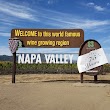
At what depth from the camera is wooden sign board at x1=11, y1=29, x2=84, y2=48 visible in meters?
20.6

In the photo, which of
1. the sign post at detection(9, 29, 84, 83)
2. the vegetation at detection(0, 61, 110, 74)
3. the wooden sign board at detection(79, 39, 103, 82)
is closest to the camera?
the wooden sign board at detection(79, 39, 103, 82)

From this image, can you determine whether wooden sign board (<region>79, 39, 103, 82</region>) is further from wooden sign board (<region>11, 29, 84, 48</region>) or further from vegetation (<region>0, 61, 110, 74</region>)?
vegetation (<region>0, 61, 110, 74</region>)

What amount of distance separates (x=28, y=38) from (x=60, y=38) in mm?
2126

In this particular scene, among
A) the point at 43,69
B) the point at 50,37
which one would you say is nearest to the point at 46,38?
the point at 50,37

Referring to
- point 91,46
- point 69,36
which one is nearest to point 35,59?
point 69,36

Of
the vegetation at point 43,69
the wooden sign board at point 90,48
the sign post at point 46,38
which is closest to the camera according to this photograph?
the wooden sign board at point 90,48

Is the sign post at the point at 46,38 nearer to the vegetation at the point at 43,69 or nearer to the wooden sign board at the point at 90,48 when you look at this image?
the wooden sign board at the point at 90,48

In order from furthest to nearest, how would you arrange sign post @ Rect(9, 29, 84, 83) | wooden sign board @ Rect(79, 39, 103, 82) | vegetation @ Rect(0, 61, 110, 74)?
vegetation @ Rect(0, 61, 110, 74) < sign post @ Rect(9, 29, 84, 83) < wooden sign board @ Rect(79, 39, 103, 82)

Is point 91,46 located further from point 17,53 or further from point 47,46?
point 17,53

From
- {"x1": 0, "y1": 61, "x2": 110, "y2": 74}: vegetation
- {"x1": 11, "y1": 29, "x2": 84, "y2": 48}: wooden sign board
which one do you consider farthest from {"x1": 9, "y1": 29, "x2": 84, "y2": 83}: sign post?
{"x1": 0, "y1": 61, "x2": 110, "y2": 74}: vegetation

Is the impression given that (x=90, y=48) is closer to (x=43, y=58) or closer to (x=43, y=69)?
(x=43, y=58)

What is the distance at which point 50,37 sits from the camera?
68.3 feet

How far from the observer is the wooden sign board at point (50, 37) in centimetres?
2056

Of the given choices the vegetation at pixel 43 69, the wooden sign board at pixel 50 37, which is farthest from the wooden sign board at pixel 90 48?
the vegetation at pixel 43 69
